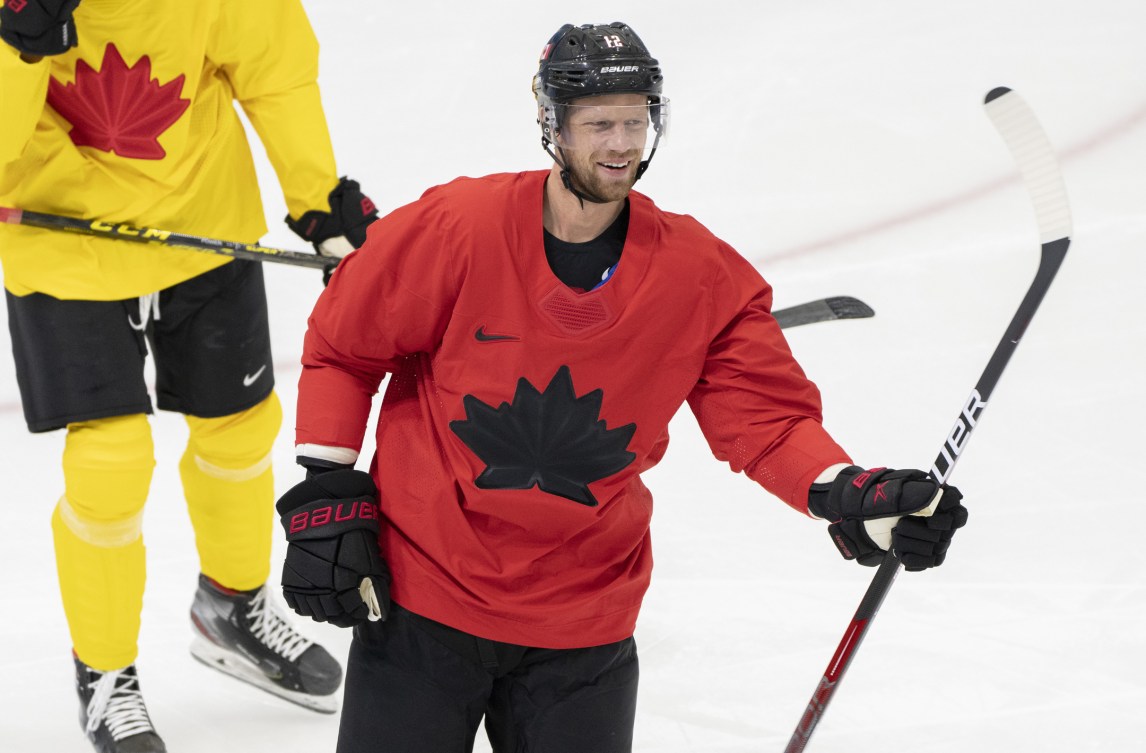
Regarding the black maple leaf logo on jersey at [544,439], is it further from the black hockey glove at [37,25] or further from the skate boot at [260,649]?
the skate boot at [260,649]

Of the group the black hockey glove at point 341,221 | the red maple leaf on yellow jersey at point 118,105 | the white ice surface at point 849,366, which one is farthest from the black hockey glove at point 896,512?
the red maple leaf on yellow jersey at point 118,105

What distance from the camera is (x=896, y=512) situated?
1.59 m

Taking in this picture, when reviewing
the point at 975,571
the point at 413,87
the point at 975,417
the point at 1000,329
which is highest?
the point at 413,87

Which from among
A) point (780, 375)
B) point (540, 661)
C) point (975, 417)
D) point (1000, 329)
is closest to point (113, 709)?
point (540, 661)

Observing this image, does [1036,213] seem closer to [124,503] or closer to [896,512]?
[896,512]

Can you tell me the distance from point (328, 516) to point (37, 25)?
2.88 feet

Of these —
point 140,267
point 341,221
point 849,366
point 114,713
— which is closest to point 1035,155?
point 341,221

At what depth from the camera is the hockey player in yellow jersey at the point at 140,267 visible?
2299mm

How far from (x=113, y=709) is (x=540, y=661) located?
0.99 m

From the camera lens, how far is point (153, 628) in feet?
9.60

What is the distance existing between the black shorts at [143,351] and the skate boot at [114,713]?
1.45ft

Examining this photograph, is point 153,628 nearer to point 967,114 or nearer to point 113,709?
point 113,709

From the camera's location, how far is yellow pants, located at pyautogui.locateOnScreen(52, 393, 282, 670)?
2369 mm

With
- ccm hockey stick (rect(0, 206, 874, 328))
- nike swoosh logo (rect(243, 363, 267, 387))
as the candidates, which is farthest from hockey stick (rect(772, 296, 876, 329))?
nike swoosh logo (rect(243, 363, 267, 387))
